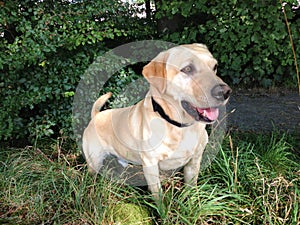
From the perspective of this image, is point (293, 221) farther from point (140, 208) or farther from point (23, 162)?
point (23, 162)

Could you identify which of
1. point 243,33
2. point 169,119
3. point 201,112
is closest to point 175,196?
point 169,119

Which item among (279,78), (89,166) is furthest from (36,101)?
(279,78)

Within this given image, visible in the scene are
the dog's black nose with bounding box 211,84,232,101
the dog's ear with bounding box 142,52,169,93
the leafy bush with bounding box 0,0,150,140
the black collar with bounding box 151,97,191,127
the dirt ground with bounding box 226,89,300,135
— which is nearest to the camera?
the dog's black nose with bounding box 211,84,232,101

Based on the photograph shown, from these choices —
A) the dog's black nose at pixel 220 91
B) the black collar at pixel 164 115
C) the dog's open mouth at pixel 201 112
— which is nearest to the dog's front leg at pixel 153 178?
the black collar at pixel 164 115

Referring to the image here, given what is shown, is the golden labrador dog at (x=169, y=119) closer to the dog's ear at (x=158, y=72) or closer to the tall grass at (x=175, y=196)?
the dog's ear at (x=158, y=72)

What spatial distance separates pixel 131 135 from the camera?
7.06 ft

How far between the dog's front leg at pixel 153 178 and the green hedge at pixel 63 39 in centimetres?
157

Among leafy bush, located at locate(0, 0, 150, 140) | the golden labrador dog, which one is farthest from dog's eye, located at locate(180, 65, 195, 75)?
leafy bush, located at locate(0, 0, 150, 140)

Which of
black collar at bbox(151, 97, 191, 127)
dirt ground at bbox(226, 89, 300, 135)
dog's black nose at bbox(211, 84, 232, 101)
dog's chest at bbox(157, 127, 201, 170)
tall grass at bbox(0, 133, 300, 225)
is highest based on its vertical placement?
dog's black nose at bbox(211, 84, 232, 101)

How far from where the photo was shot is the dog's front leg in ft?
6.75

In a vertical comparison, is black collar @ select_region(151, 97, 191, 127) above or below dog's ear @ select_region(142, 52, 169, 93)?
below

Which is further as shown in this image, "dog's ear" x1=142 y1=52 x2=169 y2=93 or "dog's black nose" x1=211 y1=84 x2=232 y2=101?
"dog's ear" x1=142 y1=52 x2=169 y2=93

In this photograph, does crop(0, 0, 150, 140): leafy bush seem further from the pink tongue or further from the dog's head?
the pink tongue

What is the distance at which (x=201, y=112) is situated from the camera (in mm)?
1868
